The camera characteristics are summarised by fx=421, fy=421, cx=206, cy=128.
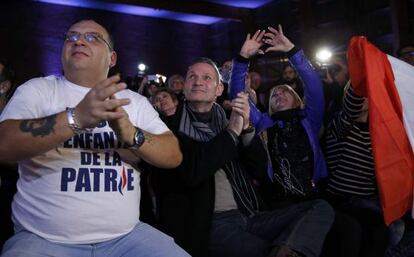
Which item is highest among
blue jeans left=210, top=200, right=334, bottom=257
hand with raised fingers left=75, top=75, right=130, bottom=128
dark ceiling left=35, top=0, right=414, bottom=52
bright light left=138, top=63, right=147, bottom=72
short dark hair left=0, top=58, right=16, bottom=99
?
dark ceiling left=35, top=0, right=414, bottom=52

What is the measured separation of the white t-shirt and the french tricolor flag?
3.78ft

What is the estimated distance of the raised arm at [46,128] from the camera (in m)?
1.33

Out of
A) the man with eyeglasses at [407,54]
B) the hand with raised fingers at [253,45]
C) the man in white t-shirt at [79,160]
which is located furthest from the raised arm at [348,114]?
the man in white t-shirt at [79,160]

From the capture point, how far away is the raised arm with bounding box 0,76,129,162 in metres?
1.33

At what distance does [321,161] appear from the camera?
273cm

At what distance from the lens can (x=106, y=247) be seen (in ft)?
5.11

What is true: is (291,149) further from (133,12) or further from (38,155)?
(133,12)

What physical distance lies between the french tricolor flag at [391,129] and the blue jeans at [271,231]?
0.32 m

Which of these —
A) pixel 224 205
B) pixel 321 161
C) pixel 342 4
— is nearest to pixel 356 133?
pixel 321 161

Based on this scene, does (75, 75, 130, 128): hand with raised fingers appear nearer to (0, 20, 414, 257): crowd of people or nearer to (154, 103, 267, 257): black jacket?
(0, 20, 414, 257): crowd of people

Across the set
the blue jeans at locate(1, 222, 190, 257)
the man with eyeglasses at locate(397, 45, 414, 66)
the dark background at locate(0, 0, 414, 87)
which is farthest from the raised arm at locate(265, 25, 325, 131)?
the dark background at locate(0, 0, 414, 87)

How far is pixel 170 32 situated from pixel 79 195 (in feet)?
29.6

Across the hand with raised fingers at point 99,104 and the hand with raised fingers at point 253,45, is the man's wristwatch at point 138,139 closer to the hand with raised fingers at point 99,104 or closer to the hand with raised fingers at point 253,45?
the hand with raised fingers at point 99,104

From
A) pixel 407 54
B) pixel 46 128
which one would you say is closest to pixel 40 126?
pixel 46 128
